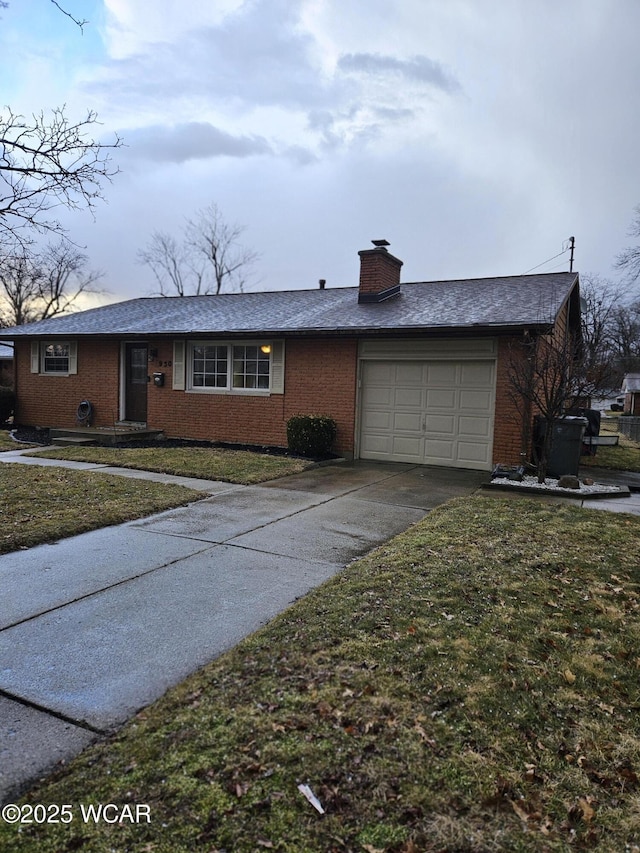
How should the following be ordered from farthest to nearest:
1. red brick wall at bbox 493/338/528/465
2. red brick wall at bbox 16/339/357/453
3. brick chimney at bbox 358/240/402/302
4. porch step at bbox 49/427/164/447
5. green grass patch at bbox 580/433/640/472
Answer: brick chimney at bbox 358/240/402/302
porch step at bbox 49/427/164/447
green grass patch at bbox 580/433/640/472
red brick wall at bbox 16/339/357/453
red brick wall at bbox 493/338/528/465

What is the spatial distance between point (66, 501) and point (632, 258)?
2774 cm

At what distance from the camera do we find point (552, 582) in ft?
14.3

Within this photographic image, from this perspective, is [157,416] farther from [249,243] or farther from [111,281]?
[111,281]

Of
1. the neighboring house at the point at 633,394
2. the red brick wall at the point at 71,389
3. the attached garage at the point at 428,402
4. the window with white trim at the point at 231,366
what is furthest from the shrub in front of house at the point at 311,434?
the neighboring house at the point at 633,394

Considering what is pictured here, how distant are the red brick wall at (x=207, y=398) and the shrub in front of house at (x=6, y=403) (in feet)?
0.77

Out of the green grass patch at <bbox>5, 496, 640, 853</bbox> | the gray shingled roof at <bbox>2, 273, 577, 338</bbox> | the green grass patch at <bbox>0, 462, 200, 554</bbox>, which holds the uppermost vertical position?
the gray shingled roof at <bbox>2, 273, 577, 338</bbox>

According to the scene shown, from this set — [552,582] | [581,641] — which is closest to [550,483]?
[552,582]

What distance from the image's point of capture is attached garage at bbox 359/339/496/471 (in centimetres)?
1023

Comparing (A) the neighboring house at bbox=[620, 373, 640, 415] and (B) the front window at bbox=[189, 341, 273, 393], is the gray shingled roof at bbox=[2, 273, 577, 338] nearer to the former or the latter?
(B) the front window at bbox=[189, 341, 273, 393]

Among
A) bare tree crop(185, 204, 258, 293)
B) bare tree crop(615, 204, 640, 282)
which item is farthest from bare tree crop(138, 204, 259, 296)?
bare tree crop(615, 204, 640, 282)

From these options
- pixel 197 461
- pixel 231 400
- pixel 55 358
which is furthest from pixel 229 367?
pixel 55 358

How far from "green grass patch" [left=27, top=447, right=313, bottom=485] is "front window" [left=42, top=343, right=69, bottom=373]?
4.32 metres

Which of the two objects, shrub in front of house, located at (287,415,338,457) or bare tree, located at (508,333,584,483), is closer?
bare tree, located at (508,333,584,483)

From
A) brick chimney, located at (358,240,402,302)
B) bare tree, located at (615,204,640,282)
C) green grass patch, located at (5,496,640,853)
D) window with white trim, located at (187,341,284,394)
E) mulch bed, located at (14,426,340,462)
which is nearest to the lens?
green grass patch, located at (5,496,640,853)
